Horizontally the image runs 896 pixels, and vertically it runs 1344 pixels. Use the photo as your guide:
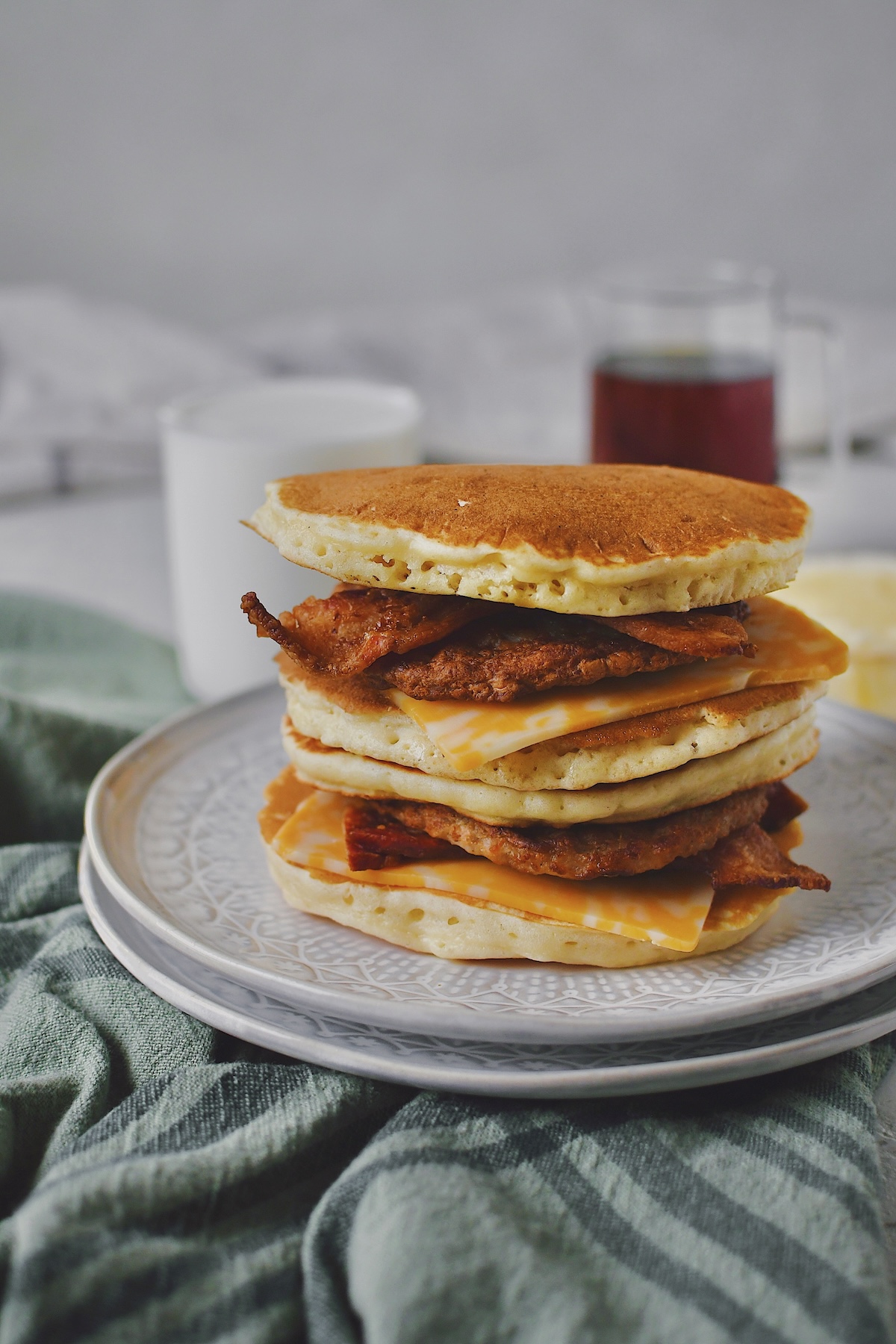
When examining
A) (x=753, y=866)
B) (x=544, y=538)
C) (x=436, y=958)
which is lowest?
(x=436, y=958)

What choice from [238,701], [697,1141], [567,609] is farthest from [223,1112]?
[238,701]

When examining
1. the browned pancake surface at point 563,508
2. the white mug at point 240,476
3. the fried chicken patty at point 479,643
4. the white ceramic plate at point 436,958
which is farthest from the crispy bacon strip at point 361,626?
the white mug at point 240,476

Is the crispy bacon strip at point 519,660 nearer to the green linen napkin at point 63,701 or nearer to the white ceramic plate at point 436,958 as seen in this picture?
the white ceramic plate at point 436,958

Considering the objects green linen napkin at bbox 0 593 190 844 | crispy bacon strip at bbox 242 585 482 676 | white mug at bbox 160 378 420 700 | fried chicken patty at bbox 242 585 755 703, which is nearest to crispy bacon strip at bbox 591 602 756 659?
fried chicken patty at bbox 242 585 755 703

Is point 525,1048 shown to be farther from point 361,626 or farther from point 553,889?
point 361,626

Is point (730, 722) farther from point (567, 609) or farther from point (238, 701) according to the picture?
point (238, 701)

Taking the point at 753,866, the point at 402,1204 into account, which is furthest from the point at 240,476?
the point at 402,1204

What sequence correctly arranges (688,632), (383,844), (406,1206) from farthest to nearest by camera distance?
(383,844)
(688,632)
(406,1206)
